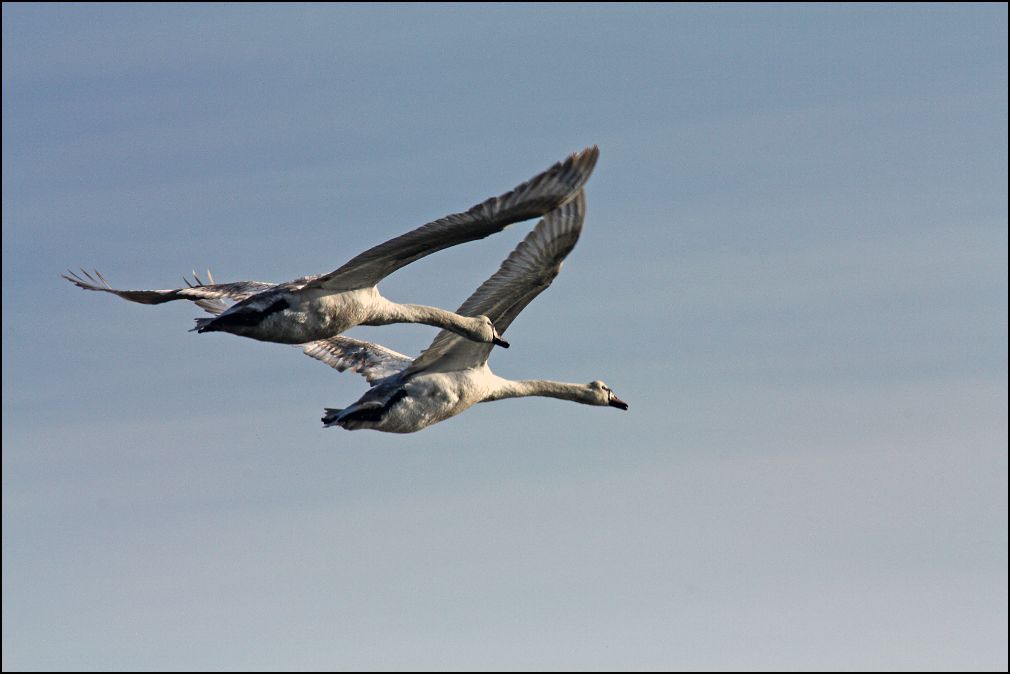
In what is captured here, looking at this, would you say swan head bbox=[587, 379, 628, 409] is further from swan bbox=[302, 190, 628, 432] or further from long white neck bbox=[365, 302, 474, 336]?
long white neck bbox=[365, 302, 474, 336]

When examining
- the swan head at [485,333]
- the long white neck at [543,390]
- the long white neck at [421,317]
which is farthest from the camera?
the long white neck at [543,390]

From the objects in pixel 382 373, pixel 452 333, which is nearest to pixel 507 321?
pixel 452 333

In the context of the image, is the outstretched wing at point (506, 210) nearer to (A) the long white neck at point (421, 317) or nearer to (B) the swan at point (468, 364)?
(A) the long white neck at point (421, 317)

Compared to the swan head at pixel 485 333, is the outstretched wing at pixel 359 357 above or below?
above

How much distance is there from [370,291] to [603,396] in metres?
10.0

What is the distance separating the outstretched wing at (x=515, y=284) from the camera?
39406mm

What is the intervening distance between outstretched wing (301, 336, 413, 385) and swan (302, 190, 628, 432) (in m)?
0.94

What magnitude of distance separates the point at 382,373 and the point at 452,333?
3.16 m

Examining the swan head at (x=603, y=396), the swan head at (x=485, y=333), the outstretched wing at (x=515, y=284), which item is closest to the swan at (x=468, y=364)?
the outstretched wing at (x=515, y=284)

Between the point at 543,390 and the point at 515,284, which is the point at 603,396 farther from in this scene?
the point at 515,284

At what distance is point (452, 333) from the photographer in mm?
40750

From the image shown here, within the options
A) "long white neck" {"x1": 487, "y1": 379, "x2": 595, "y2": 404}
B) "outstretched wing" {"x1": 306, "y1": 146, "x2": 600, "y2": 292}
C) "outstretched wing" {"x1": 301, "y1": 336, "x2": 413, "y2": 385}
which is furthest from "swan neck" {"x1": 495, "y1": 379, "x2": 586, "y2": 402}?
"outstretched wing" {"x1": 306, "y1": 146, "x2": 600, "y2": 292}

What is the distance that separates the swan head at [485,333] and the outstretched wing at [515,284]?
712 millimetres

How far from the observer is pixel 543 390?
4409 centimetres
